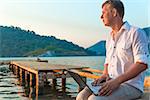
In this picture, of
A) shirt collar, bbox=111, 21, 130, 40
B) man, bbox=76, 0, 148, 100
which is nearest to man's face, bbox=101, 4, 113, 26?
man, bbox=76, 0, 148, 100

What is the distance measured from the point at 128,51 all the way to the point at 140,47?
0.12 m

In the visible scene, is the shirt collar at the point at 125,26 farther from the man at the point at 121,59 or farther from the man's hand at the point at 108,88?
the man's hand at the point at 108,88

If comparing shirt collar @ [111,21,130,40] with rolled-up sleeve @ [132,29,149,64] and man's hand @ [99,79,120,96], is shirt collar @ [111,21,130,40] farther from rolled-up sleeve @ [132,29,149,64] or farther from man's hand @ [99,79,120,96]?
man's hand @ [99,79,120,96]

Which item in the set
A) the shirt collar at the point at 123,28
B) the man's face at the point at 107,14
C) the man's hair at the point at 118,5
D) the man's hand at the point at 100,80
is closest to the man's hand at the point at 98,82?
the man's hand at the point at 100,80

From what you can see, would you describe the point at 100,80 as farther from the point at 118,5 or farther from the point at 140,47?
the point at 118,5

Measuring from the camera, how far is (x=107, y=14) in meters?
3.08

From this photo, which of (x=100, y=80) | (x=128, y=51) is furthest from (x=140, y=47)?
(x=100, y=80)

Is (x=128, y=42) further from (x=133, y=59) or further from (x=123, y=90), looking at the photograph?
(x=123, y=90)

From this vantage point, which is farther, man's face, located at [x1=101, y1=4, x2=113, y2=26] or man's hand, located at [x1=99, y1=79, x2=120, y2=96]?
man's face, located at [x1=101, y1=4, x2=113, y2=26]

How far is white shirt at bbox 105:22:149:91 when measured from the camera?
2934 millimetres

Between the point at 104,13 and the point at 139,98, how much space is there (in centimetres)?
79

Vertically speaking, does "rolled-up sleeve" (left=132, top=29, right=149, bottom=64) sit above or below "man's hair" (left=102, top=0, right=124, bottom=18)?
below

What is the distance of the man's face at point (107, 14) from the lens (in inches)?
121

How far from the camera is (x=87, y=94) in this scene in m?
3.11
